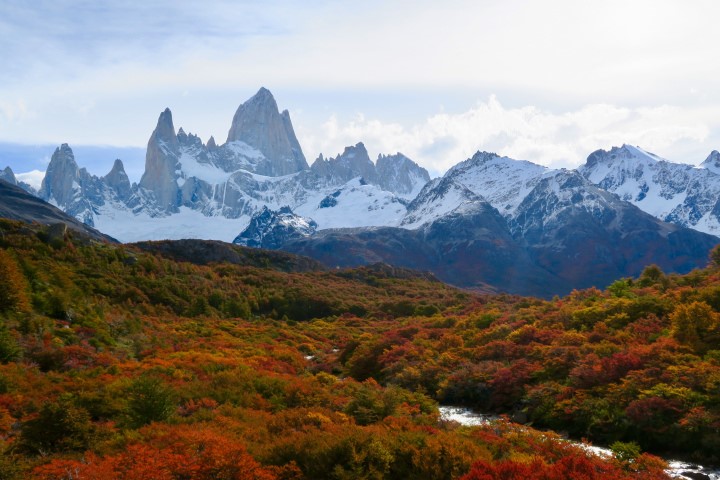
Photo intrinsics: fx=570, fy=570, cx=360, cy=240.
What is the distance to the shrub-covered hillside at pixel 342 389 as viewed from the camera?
13961 mm

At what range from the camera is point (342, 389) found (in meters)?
25.1

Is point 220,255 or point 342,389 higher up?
point 220,255

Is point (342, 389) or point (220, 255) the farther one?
point (220, 255)

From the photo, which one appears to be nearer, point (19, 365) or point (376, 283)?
point (19, 365)

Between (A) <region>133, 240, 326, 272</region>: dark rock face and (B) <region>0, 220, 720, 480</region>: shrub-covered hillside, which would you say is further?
(A) <region>133, 240, 326, 272</region>: dark rock face

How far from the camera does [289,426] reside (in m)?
17.2

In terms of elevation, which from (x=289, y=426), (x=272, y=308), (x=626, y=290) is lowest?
(x=272, y=308)

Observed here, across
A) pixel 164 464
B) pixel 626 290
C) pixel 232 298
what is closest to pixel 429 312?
pixel 232 298

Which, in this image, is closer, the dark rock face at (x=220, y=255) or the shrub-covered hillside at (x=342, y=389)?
the shrub-covered hillside at (x=342, y=389)

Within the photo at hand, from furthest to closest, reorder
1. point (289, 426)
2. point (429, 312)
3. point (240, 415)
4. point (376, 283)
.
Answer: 1. point (376, 283)
2. point (429, 312)
3. point (240, 415)
4. point (289, 426)

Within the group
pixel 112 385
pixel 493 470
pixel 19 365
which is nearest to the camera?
pixel 493 470

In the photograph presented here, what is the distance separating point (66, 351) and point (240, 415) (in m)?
12.6

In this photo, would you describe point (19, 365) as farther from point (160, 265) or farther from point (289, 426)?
point (160, 265)

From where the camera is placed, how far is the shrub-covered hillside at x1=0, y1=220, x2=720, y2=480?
14.0m
